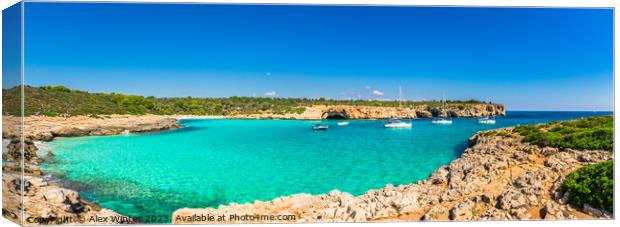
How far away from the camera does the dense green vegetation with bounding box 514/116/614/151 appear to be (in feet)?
20.7

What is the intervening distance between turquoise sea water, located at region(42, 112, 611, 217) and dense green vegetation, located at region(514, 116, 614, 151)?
23 cm

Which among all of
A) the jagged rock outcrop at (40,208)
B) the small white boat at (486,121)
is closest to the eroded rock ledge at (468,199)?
the jagged rock outcrop at (40,208)

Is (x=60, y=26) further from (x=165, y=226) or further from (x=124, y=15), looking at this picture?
(x=165, y=226)

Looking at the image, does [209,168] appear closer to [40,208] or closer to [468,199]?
[40,208]

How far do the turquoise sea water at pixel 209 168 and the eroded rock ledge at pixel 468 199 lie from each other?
1.02m

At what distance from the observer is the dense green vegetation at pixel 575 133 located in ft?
20.7

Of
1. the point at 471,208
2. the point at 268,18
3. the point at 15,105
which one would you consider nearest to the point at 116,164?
the point at 15,105

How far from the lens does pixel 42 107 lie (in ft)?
19.3

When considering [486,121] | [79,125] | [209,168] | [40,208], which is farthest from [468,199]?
[79,125]

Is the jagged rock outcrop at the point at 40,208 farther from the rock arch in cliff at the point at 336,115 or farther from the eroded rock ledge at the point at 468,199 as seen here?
the rock arch in cliff at the point at 336,115

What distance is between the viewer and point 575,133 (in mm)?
7102

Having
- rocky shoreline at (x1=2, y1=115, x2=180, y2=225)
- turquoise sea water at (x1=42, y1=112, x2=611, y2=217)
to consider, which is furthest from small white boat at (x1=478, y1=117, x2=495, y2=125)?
rocky shoreline at (x1=2, y1=115, x2=180, y2=225)

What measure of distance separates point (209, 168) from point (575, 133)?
7.98 m

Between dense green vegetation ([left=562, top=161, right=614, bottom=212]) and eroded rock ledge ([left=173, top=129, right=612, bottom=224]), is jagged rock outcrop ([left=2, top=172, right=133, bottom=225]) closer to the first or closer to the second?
eroded rock ledge ([left=173, top=129, right=612, bottom=224])
